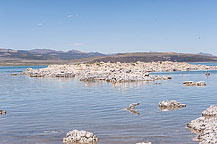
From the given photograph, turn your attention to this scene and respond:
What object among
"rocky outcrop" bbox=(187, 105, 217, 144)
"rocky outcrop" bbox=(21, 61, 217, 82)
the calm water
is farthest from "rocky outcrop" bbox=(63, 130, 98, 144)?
"rocky outcrop" bbox=(21, 61, 217, 82)

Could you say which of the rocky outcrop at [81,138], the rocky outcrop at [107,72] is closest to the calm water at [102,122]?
the rocky outcrop at [81,138]

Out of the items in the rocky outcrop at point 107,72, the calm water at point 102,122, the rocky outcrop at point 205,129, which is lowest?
the calm water at point 102,122

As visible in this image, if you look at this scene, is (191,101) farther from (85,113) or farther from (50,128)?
(50,128)

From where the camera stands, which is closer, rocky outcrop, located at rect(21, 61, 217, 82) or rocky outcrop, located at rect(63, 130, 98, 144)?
rocky outcrop, located at rect(63, 130, 98, 144)

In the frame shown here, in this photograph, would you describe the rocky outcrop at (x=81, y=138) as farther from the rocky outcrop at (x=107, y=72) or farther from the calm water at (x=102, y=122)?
the rocky outcrop at (x=107, y=72)

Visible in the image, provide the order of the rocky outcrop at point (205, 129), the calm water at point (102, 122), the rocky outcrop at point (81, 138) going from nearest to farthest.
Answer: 1. the rocky outcrop at point (205, 129)
2. the rocky outcrop at point (81, 138)
3. the calm water at point (102, 122)

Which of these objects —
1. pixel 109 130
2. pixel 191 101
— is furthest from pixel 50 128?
pixel 191 101

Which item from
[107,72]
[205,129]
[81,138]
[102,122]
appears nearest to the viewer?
[81,138]

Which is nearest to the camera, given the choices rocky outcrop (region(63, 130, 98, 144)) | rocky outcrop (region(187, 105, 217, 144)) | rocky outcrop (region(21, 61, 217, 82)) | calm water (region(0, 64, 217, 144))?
rocky outcrop (region(187, 105, 217, 144))

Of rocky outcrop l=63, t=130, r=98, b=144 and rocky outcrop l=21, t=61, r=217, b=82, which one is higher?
rocky outcrop l=21, t=61, r=217, b=82

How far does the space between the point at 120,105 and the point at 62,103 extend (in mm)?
5481

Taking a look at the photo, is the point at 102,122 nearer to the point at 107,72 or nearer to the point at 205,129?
the point at 205,129

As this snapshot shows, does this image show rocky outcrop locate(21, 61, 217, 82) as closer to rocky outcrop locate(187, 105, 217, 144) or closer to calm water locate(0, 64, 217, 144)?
calm water locate(0, 64, 217, 144)

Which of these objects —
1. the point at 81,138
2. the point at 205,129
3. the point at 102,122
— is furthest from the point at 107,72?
the point at 81,138
